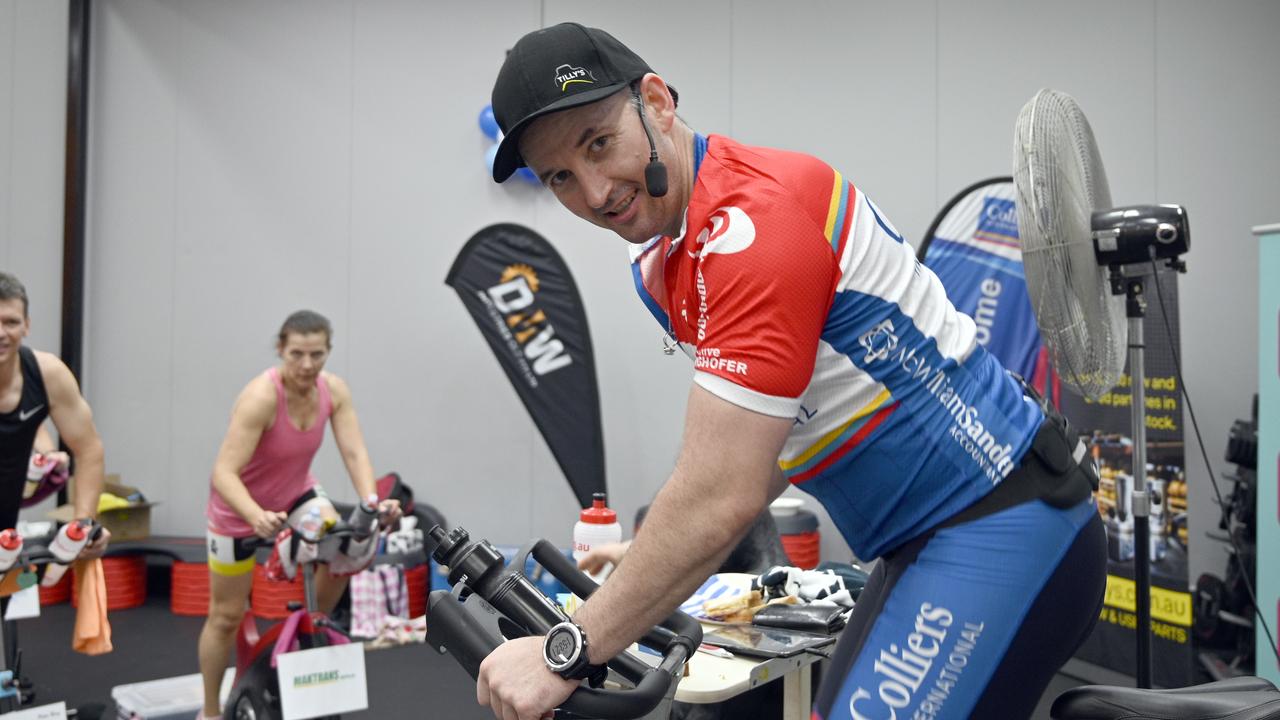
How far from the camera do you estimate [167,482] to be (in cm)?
636

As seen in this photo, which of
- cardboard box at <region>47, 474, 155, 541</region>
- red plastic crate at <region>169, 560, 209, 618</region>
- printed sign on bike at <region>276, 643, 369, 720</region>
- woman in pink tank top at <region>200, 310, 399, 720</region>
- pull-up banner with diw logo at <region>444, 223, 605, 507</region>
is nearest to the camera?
printed sign on bike at <region>276, 643, 369, 720</region>

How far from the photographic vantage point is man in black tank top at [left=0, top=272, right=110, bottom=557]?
3.08 metres

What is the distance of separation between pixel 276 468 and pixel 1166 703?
3230 mm

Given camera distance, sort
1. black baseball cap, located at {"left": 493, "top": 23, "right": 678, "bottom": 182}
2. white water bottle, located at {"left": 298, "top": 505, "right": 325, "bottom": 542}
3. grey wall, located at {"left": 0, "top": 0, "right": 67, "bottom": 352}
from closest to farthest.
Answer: black baseball cap, located at {"left": 493, "top": 23, "right": 678, "bottom": 182}, white water bottle, located at {"left": 298, "top": 505, "right": 325, "bottom": 542}, grey wall, located at {"left": 0, "top": 0, "right": 67, "bottom": 352}

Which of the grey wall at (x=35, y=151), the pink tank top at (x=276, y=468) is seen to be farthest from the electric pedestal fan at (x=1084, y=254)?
the grey wall at (x=35, y=151)

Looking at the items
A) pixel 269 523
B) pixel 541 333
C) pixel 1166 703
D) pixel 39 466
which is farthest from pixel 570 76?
pixel 541 333

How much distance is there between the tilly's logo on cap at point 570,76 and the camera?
117cm

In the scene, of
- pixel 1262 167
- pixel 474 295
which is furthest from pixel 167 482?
pixel 1262 167

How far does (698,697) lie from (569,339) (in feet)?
12.2

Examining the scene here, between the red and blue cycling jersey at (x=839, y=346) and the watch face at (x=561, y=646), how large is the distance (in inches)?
12.1

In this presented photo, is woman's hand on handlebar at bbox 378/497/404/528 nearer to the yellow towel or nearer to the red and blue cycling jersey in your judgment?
the yellow towel

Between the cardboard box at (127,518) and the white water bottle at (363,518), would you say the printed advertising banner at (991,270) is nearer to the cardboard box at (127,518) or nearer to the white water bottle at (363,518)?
the white water bottle at (363,518)

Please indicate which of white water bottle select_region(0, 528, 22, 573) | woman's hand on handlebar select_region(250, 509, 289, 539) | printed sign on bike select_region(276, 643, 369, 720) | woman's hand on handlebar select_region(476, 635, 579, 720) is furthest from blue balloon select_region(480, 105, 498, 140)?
woman's hand on handlebar select_region(476, 635, 579, 720)

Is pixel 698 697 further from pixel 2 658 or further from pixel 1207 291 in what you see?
pixel 1207 291
